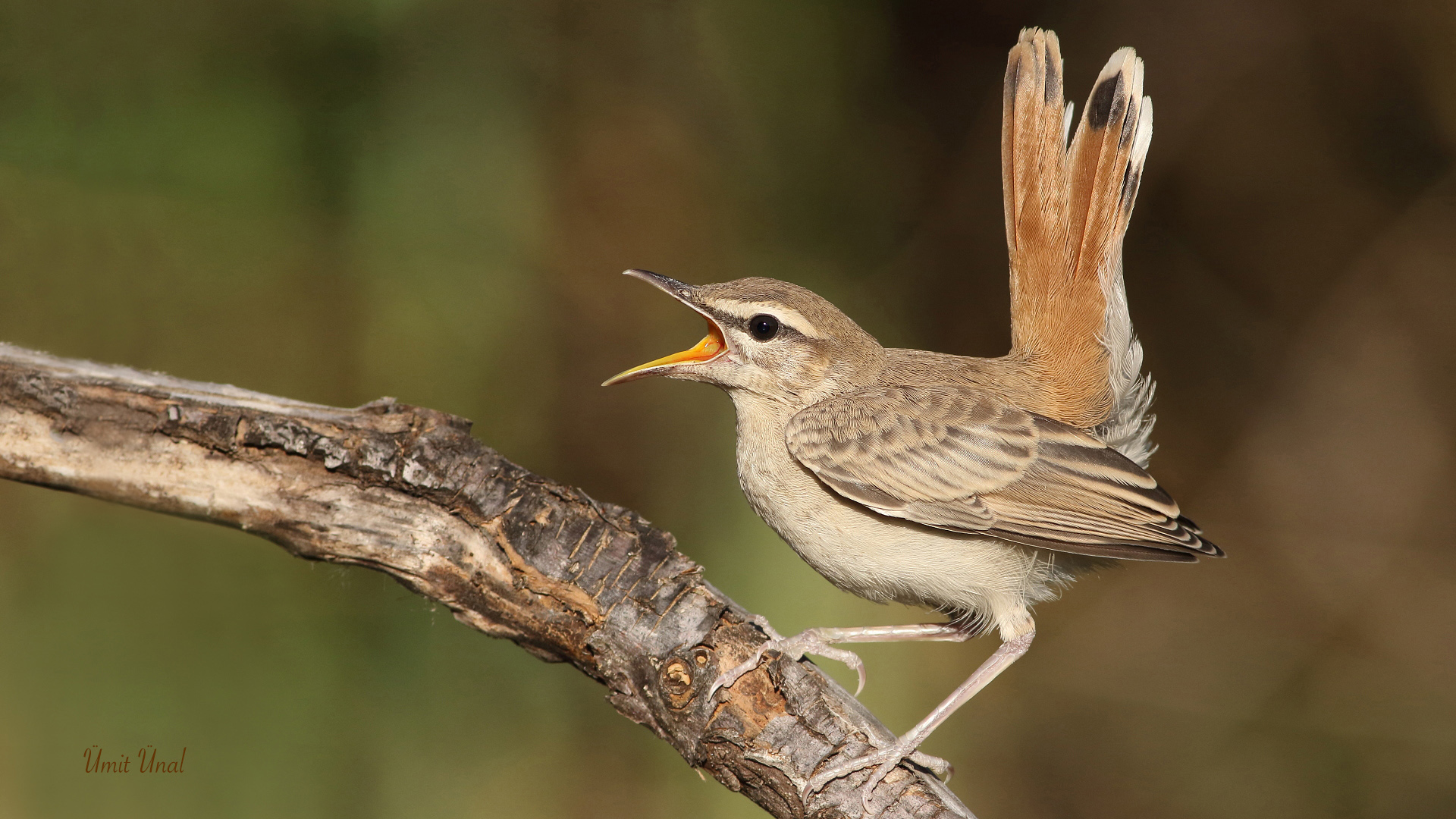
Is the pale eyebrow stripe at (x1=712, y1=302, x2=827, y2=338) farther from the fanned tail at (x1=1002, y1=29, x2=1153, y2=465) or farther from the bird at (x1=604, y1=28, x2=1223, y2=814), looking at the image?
the fanned tail at (x1=1002, y1=29, x2=1153, y2=465)

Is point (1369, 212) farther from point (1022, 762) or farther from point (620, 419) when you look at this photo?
point (620, 419)

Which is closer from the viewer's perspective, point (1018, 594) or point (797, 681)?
point (797, 681)

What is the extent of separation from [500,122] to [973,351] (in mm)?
2658

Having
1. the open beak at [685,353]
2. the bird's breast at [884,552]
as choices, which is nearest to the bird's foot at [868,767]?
the bird's breast at [884,552]

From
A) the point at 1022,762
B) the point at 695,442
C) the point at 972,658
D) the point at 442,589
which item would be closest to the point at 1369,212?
the point at 972,658

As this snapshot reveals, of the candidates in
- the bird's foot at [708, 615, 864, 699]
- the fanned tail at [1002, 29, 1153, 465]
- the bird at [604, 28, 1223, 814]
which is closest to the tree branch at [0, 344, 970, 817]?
the bird's foot at [708, 615, 864, 699]

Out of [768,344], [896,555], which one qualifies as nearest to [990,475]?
[896,555]

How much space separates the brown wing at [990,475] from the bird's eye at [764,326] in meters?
0.28

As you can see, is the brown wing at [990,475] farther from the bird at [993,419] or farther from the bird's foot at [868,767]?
the bird's foot at [868,767]

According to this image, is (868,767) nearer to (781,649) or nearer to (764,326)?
(781,649)

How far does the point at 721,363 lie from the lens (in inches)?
115

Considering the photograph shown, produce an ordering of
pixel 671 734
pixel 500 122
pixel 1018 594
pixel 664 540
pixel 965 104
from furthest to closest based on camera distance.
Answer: pixel 965 104 → pixel 500 122 → pixel 1018 594 → pixel 664 540 → pixel 671 734

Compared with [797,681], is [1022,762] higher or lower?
lower

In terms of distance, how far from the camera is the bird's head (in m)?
2.87
